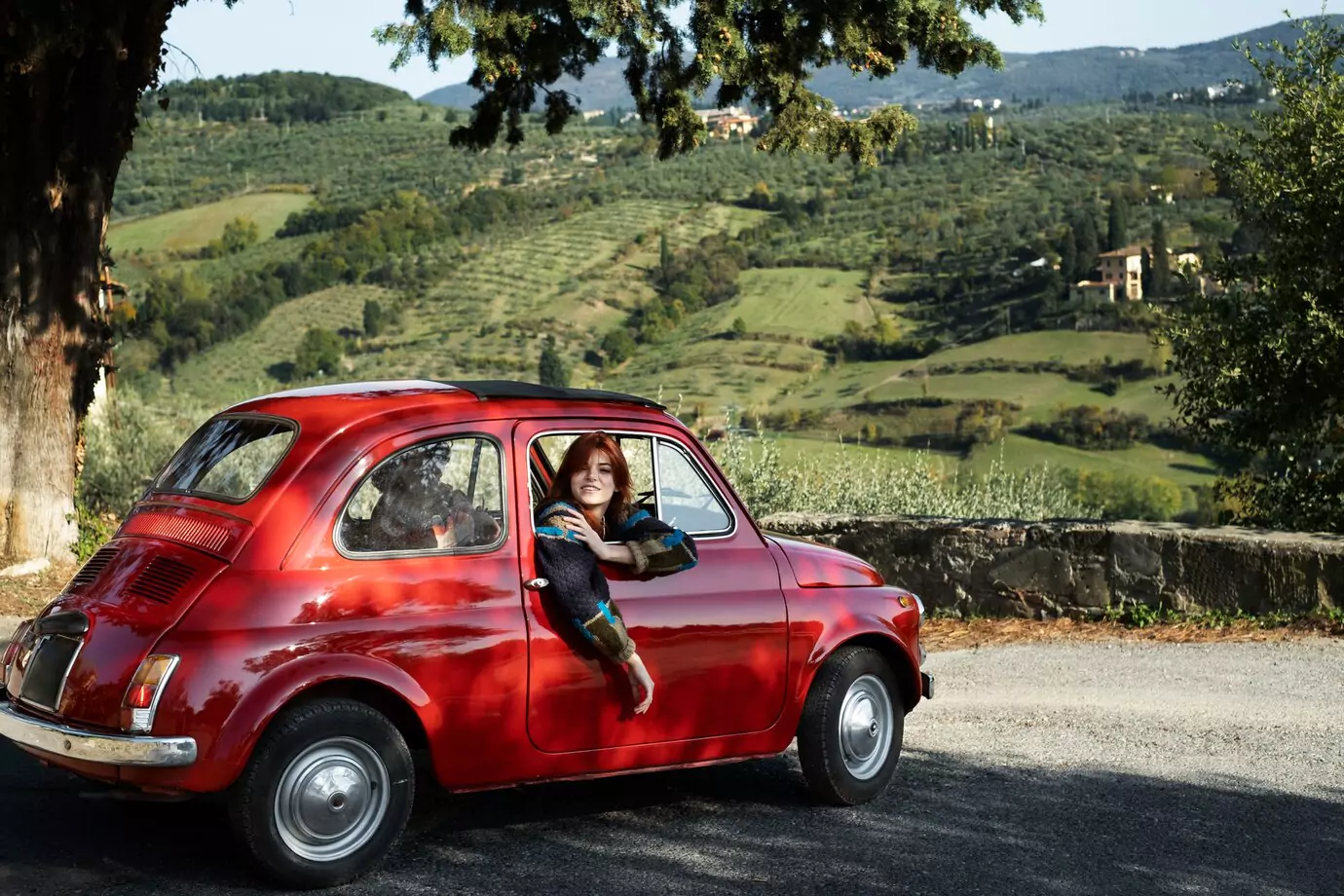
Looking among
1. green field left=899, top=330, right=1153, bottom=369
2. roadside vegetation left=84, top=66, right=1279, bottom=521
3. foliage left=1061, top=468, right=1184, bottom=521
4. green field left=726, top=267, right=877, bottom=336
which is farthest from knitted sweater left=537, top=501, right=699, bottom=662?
green field left=726, top=267, right=877, bottom=336

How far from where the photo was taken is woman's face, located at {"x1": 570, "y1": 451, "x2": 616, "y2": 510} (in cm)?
609

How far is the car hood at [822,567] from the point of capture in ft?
21.6

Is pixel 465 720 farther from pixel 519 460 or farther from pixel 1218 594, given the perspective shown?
pixel 1218 594

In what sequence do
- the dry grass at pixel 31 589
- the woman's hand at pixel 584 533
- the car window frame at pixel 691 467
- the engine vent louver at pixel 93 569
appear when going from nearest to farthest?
1. the engine vent louver at pixel 93 569
2. the woman's hand at pixel 584 533
3. the car window frame at pixel 691 467
4. the dry grass at pixel 31 589

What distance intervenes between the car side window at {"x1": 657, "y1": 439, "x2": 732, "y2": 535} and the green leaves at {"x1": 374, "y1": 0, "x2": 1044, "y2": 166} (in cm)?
741

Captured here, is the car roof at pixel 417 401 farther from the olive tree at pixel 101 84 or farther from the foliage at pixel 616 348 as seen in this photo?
the foliage at pixel 616 348

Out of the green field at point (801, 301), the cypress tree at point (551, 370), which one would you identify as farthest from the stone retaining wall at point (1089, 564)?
the green field at point (801, 301)

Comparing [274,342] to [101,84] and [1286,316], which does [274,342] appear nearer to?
[101,84]

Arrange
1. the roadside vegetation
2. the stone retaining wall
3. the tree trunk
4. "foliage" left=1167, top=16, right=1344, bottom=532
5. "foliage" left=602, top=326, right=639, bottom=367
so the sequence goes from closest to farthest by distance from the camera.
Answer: the stone retaining wall, the tree trunk, "foliage" left=1167, top=16, right=1344, bottom=532, the roadside vegetation, "foliage" left=602, top=326, right=639, bottom=367

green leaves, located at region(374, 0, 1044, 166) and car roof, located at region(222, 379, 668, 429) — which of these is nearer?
car roof, located at region(222, 379, 668, 429)

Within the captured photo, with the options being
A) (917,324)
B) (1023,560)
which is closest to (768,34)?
(1023,560)

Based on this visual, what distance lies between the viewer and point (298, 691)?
5.19 meters

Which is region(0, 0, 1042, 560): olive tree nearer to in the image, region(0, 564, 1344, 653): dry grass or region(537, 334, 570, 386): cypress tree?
region(0, 564, 1344, 653): dry grass

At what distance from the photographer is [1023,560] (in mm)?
11336
